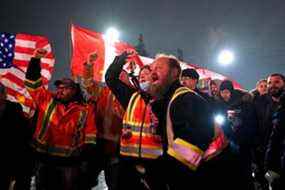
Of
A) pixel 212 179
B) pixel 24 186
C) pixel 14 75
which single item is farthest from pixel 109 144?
pixel 14 75

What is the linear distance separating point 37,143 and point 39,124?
0.29m

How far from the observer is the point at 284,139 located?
17.4 ft

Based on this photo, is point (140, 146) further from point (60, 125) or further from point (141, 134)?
point (60, 125)

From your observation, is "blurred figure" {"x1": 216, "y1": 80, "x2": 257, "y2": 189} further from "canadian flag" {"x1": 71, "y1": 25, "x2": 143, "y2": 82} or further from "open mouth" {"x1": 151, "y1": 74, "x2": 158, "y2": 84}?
"open mouth" {"x1": 151, "y1": 74, "x2": 158, "y2": 84}

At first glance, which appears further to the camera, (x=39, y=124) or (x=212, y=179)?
(x=39, y=124)

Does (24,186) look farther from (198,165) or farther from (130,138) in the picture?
(198,165)

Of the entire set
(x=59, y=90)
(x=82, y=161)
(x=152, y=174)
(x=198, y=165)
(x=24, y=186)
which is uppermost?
(x=59, y=90)

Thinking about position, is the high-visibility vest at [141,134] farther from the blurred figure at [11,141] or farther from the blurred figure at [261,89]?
the blurred figure at [261,89]

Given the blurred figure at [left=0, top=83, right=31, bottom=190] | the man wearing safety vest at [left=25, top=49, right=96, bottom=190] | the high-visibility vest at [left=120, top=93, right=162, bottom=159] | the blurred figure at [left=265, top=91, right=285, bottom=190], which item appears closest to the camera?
the high-visibility vest at [left=120, top=93, right=162, bottom=159]

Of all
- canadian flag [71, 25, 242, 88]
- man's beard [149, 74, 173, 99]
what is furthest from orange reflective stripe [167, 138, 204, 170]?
canadian flag [71, 25, 242, 88]

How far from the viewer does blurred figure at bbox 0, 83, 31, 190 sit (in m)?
4.74

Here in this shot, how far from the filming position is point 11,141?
485 cm

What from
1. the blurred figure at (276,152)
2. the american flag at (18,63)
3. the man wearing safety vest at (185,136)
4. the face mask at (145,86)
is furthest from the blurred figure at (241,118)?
the american flag at (18,63)

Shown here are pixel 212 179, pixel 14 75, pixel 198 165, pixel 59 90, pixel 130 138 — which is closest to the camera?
pixel 198 165
